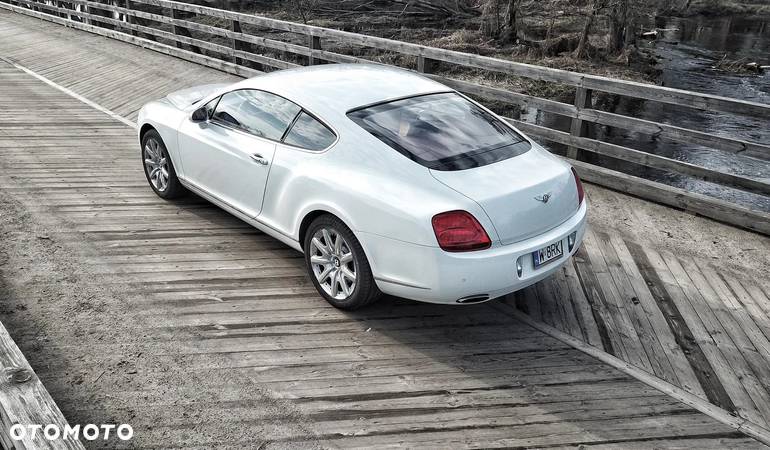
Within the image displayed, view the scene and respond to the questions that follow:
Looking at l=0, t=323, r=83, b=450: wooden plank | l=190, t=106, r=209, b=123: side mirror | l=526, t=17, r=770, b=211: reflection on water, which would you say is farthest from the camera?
l=526, t=17, r=770, b=211: reflection on water

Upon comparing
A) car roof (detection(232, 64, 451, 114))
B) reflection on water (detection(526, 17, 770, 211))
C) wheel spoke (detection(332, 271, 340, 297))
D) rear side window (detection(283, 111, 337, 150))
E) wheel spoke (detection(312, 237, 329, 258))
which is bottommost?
reflection on water (detection(526, 17, 770, 211))

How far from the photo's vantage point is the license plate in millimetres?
4102

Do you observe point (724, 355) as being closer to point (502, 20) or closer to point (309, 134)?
point (309, 134)

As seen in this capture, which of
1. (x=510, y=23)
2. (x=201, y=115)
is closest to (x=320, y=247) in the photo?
(x=201, y=115)

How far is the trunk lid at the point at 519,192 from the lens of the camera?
157 inches

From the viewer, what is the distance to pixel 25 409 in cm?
308

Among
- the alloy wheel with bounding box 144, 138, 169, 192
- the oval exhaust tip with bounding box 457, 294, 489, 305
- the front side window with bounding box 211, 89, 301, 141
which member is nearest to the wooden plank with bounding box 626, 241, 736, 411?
the oval exhaust tip with bounding box 457, 294, 489, 305

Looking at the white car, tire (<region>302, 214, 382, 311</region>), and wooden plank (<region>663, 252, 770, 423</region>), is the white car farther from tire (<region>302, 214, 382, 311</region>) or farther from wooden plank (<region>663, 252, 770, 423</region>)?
wooden plank (<region>663, 252, 770, 423</region>)

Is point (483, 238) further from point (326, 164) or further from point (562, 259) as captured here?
point (326, 164)

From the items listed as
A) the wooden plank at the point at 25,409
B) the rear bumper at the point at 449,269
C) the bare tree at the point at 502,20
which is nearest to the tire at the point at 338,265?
the rear bumper at the point at 449,269

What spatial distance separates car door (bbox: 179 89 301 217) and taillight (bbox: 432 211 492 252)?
1598 millimetres

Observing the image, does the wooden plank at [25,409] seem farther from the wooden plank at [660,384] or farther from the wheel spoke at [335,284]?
the wooden plank at [660,384]

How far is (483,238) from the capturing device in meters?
3.89

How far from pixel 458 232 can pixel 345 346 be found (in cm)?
109
